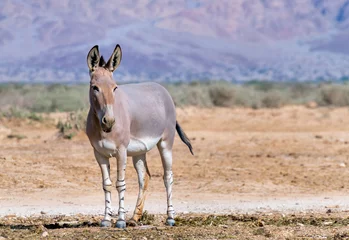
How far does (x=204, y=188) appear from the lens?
55.8 ft

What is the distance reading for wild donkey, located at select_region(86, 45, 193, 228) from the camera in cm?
1189

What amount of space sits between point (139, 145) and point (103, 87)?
1009mm

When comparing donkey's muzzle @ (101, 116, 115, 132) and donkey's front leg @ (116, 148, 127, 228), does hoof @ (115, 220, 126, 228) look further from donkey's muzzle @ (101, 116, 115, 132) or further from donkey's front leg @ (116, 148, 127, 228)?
donkey's muzzle @ (101, 116, 115, 132)

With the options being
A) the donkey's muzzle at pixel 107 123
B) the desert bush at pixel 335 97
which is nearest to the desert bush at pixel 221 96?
the desert bush at pixel 335 97

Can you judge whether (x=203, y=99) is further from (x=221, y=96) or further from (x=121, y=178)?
(x=121, y=178)

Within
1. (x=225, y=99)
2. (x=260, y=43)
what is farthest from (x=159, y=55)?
(x=225, y=99)

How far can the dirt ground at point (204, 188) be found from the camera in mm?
12125

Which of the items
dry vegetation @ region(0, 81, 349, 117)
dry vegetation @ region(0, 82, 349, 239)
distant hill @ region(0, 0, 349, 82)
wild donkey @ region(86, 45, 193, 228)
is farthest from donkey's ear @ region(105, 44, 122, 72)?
distant hill @ region(0, 0, 349, 82)

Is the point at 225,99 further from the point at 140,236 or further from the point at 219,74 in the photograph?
the point at 219,74

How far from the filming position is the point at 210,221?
12.9 meters

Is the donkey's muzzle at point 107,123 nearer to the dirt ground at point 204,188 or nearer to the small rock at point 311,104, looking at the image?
the dirt ground at point 204,188

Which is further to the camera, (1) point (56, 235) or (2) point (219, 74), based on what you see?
(2) point (219, 74)

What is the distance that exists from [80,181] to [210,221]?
196 inches

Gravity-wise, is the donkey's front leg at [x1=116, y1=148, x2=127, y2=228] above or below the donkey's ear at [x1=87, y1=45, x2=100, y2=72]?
below
